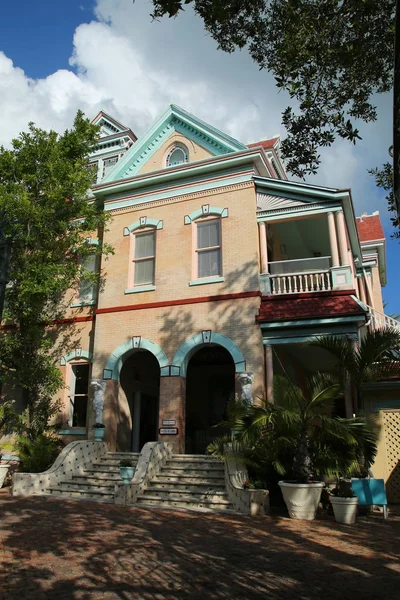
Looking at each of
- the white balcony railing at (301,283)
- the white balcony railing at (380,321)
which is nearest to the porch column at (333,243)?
the white balcony railing at (301,283)

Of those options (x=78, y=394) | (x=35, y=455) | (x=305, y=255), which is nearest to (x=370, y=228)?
(x=305, y=255)

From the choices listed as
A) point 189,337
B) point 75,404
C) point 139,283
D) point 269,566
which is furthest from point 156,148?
point 269,566

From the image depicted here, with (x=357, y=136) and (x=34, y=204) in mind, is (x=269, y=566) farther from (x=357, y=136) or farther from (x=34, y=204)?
(x=34, y=204)

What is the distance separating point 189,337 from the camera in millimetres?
14227

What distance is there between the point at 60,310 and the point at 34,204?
386 cm

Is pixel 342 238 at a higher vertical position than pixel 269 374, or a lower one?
higher

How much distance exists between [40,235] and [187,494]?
960 centimetres

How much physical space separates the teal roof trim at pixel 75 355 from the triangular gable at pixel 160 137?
616 centimetres

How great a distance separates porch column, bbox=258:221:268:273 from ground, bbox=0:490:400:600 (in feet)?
23.9

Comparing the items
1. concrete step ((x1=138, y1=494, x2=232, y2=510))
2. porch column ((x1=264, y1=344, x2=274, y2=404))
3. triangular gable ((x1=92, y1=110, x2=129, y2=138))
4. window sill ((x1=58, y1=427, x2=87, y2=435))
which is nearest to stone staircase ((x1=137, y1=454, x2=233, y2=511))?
concrete step ((x1=138, y1=494, x2=232, y2=510))

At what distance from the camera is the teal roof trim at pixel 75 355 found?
15934 millimetres

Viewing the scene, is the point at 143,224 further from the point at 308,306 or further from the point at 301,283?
the point at 308,306

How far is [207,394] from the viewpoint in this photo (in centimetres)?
1845

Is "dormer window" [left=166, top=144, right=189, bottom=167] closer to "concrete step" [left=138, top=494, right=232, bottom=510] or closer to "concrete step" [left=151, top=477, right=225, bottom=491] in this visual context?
"concrete step" [left=151, top=477, right=225, bottom=491]
